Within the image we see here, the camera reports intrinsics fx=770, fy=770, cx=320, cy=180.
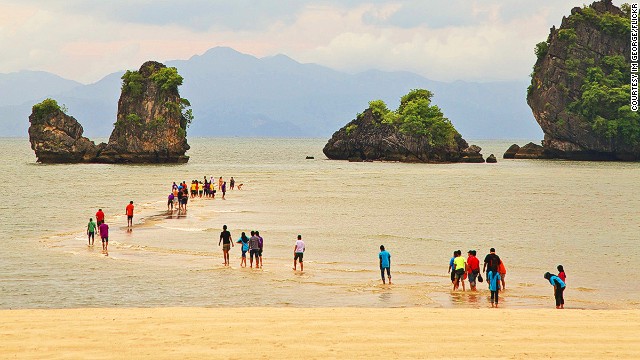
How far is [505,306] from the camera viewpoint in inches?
883

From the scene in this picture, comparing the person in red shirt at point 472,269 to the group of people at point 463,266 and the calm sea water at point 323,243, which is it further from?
the calm sea water at point 323,243

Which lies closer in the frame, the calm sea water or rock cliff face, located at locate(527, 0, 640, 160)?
the calm sea water

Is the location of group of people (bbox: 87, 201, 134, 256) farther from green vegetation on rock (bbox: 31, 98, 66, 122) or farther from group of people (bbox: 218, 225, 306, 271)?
green vegetation on rock (bbox: 31, 98, 66, 122)

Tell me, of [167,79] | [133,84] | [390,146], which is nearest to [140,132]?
[133,84]

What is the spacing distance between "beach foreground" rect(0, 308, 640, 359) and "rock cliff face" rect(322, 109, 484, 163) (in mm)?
106523

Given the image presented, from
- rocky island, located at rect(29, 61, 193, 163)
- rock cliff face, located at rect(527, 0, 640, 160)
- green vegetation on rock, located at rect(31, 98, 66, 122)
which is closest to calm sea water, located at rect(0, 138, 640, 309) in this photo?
green vegetation on rock, located at rect(31, 98, 66, 122)

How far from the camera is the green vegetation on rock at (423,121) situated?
397 feet

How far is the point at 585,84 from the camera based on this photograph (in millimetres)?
138250

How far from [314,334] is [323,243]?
1947cm

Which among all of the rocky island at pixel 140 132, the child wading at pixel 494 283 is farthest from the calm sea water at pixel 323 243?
the rocky island at pixel 140 132

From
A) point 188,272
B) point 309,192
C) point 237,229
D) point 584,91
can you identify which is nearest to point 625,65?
point 584,91

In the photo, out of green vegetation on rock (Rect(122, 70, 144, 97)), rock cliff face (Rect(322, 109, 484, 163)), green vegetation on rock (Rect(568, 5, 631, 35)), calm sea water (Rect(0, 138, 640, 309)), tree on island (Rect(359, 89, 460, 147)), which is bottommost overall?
calm sea water (Rect(0, 138, 640, 309))

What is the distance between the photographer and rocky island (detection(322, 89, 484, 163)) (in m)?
122

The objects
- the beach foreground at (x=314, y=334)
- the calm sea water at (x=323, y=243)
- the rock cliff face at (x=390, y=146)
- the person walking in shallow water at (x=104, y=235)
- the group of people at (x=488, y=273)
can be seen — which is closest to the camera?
the beach foreground at (x=314, y=334)
